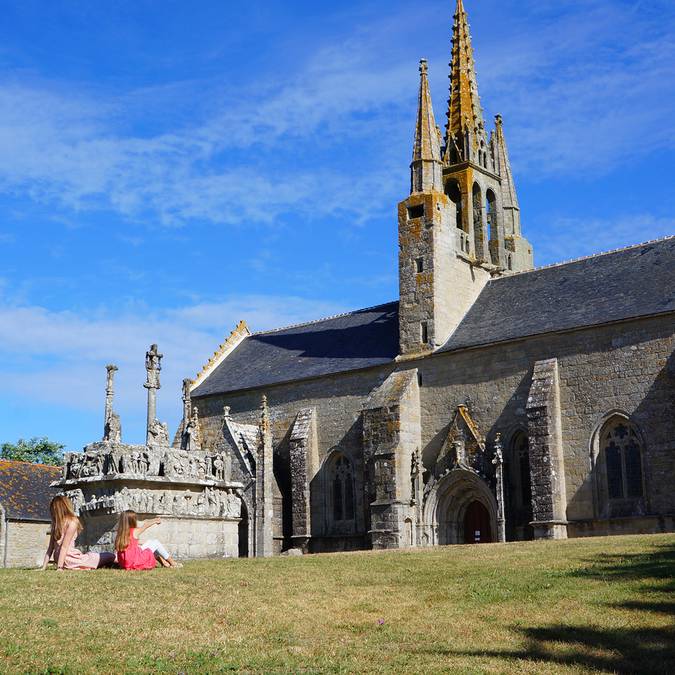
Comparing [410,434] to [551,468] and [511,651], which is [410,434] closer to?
[551,468]

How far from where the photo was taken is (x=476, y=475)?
30.5 metres

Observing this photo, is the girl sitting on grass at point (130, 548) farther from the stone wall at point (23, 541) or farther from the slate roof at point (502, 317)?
the stone wall at point (23, 541)

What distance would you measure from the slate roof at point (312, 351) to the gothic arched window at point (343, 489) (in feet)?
10.8

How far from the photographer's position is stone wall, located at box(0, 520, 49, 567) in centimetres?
3691

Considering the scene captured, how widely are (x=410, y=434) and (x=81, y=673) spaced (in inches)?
893

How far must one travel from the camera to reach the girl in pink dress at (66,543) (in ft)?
52.2

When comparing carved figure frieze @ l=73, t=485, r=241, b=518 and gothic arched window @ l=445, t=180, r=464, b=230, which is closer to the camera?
carved figure frieze @ l=73, t=485, r=241, b=518

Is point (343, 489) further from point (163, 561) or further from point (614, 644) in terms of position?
point (614, 644)

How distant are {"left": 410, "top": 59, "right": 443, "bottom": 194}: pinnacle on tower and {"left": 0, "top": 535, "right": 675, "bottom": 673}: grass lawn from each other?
66.8 feet

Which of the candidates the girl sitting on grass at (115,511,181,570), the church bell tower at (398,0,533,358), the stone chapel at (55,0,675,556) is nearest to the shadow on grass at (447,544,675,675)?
the girl sitting on grass at (115,511,181,570)

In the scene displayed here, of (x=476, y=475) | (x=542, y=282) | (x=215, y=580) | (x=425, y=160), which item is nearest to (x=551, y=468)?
(x=476, y=475)

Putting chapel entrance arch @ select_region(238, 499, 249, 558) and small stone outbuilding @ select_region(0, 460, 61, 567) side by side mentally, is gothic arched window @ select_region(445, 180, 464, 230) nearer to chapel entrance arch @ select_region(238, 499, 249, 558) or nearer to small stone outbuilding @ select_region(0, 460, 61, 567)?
chapel entrance arch @ select_region(238, 499, 249, 558)

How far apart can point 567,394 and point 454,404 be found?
398 cm

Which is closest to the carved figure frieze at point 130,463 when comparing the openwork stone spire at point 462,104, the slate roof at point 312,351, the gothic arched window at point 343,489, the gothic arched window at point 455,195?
the gothic arched window at point 343,489
